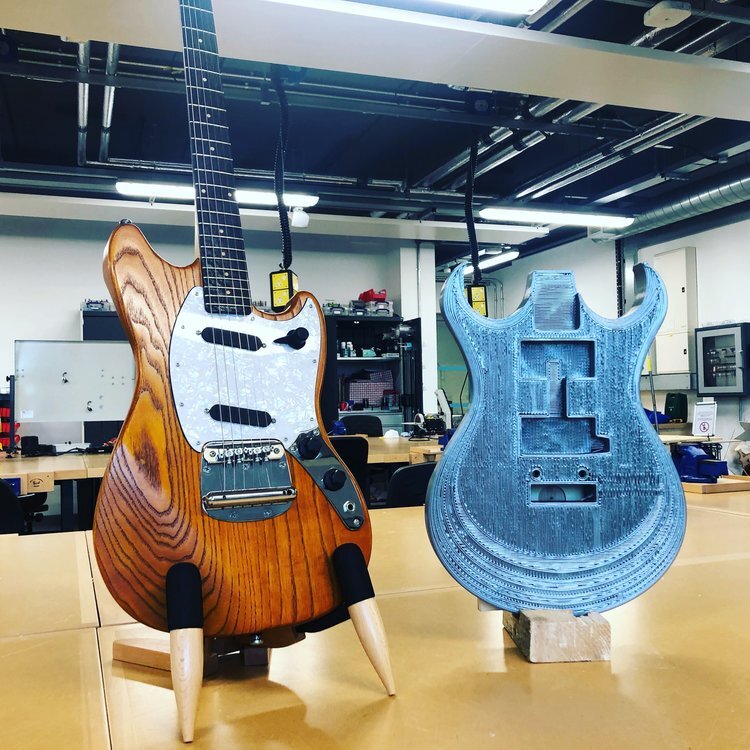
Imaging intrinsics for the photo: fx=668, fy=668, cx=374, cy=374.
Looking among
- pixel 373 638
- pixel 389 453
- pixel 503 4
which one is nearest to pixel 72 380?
pixel 389 453

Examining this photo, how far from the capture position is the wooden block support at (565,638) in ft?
2.50

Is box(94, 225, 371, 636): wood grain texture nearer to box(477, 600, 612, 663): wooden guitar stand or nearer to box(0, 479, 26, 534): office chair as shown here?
box(477, 600, 612, 663): wooden guitar stand

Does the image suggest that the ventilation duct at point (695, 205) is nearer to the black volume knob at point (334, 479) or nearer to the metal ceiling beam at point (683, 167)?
the metal ceiling beam at point (683, 167)

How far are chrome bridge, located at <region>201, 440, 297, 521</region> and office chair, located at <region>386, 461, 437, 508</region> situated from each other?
1.64 meters

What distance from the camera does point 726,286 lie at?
706 centimetres

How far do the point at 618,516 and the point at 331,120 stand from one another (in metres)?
5.94

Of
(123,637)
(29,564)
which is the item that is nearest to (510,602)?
(123,637)

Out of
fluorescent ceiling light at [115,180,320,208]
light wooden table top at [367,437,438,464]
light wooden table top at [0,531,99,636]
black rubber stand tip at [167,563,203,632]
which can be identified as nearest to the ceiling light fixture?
fluorescent ceiling light at [115,180,320,208]

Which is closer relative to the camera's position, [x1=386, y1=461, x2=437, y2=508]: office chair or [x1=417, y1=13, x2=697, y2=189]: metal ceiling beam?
[x1=386, y1=461, x2=437, y2=508]: office chair

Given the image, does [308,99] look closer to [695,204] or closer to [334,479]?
[695,204]

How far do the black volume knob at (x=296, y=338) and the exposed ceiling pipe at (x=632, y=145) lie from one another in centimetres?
439

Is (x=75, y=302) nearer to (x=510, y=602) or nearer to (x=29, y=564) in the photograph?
(x=29, y=564)

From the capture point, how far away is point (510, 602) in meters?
0.80

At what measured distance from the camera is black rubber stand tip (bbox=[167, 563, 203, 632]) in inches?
24.6
